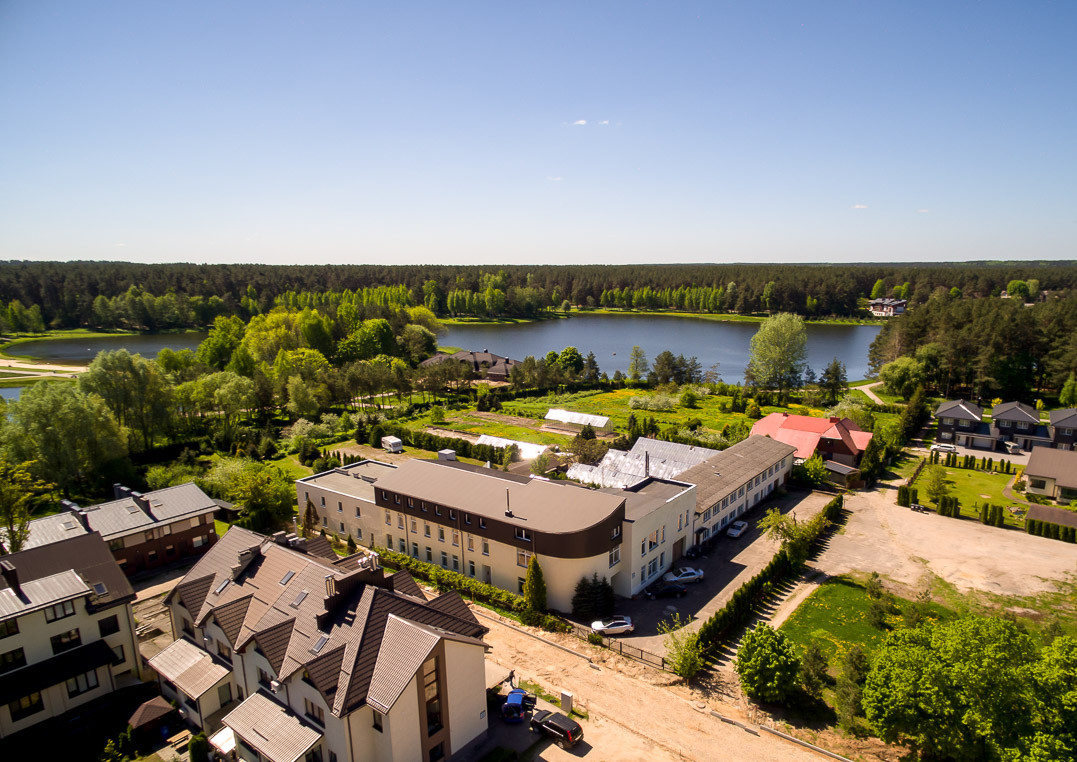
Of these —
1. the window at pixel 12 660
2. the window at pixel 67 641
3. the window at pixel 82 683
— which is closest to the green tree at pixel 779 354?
the window at pixel 82 683

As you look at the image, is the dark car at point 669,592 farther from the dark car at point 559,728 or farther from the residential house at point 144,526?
the residential house at point 144,526

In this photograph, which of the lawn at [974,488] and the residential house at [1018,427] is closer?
the lawn at [974,488]

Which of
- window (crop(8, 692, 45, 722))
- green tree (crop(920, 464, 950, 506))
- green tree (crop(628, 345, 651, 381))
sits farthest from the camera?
green tree (crop(628, 345, 651, 381))

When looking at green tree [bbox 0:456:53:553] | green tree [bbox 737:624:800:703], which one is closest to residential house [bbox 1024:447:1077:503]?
green tree [bbox 737:624:800:703]

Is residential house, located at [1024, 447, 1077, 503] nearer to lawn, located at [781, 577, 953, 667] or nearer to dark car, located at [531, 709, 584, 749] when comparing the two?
lawn, located at [781, 577, 953, 667]

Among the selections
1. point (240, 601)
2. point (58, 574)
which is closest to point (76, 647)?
point (58, 574)

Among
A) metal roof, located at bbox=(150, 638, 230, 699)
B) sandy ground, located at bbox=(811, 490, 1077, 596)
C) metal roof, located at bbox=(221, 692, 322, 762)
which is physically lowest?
sandy ground, located at bbox=(811, 490, 1077, 596)
